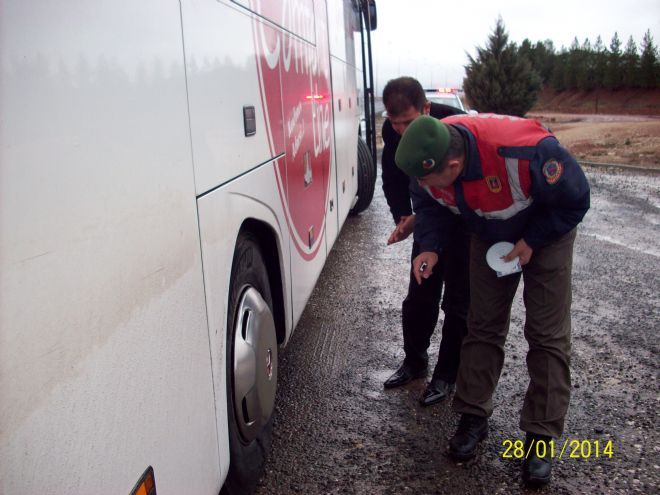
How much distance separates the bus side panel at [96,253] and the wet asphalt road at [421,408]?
1288 mm

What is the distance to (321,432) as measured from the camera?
337 centimetres

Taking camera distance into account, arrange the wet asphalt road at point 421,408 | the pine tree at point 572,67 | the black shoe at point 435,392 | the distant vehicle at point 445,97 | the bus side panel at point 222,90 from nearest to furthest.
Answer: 1. the bus side panel at point 222,90
2. the wet asphalt road at point 421,408
3. the black shoe at point 435,392
4. the distant vehicle at point 445,97
5. the pine tree at point 572,67

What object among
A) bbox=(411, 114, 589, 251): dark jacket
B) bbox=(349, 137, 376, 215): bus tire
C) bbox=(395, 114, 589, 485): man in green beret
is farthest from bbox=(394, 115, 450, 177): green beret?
bbox=(349, 137, 376, 215): bus tire

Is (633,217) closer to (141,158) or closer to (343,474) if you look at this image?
(343,474)

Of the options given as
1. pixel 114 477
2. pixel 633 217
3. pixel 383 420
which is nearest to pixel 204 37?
pixel 114 477

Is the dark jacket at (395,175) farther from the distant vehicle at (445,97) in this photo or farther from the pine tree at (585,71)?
the pine tree at (585,71)

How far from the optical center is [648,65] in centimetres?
4719

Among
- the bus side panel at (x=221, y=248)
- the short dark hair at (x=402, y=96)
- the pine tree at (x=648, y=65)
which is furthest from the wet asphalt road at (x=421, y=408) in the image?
the pine tree at (x=648, y=65)

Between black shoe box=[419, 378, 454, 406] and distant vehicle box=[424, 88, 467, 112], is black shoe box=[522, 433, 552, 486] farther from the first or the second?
distant vehicle box=[424, 88, 467, 112]

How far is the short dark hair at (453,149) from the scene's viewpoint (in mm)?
2627

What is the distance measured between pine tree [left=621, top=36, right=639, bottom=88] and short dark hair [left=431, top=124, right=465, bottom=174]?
170 feet

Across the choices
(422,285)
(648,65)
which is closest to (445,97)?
(422,285)

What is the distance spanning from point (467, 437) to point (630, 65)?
52685 millimetres
